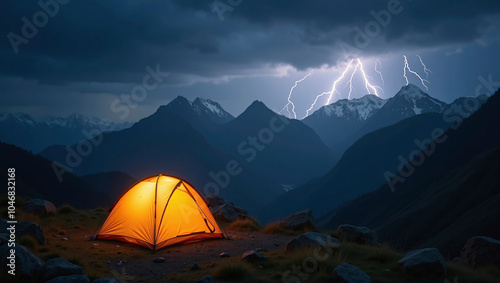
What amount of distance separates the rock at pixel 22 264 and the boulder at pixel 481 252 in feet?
45.5

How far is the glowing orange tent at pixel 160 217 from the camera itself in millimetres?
17578

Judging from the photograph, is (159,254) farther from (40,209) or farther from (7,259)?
(40,209)

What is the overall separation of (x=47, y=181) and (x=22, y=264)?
186569 mm

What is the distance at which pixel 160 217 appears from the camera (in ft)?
58.3

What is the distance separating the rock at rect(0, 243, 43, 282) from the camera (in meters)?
9.88

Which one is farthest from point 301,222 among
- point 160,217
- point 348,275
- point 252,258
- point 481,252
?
point 348,275

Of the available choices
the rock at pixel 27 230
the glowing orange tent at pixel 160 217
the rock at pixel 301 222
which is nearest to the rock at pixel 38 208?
the glowing orange tent at pixel 160 217

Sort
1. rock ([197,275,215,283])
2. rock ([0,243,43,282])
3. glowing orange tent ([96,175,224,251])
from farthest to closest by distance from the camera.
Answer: glowing orange tent ([96,175,224,251])
rock ([197,275,215,283])
rock ([0,243,43,282])

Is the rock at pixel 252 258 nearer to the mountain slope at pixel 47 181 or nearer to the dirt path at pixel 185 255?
the dirt path at pixel 185 255

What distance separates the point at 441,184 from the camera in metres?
168

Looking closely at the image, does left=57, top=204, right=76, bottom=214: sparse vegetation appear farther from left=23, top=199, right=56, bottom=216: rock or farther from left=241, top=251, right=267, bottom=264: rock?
left=241, top=251, right=267, bottom=264: rock

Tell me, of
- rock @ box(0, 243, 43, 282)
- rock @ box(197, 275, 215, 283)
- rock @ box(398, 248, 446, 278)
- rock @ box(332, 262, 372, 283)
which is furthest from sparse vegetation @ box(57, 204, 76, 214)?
rock @ box(398, 248, 446, 278)

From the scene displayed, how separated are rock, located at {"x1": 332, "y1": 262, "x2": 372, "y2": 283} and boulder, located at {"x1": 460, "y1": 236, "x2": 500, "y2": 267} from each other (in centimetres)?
578

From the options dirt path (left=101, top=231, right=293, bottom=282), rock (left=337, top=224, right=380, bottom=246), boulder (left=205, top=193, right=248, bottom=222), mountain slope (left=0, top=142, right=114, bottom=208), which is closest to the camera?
dirt path (left=101, top=231, right=293, bottom=282)
